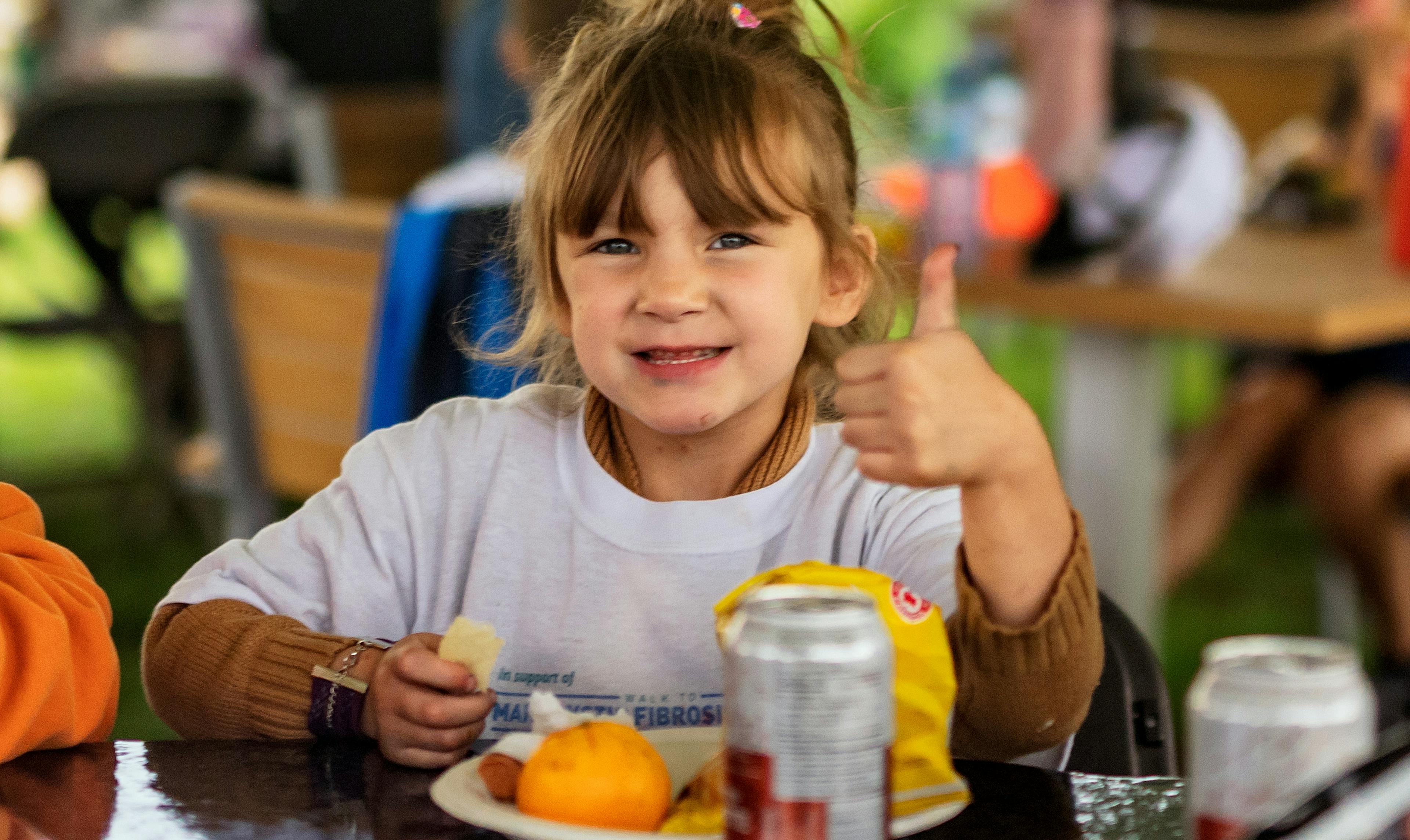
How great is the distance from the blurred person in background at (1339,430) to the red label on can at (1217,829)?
6.61 ft

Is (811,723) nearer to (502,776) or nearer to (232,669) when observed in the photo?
(502,776)

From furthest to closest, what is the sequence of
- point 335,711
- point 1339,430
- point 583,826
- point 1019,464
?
1. point 1339,430
2. point 335,711
3. point 1019,464
4. point 583,826

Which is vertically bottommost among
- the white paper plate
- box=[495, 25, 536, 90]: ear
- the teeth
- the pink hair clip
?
the white paper plate

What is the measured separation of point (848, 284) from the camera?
3.90 feet

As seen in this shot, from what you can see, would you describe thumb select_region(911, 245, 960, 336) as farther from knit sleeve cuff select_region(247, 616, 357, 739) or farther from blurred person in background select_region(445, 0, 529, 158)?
blurred person in background select_region(445, 0, 529, 158)

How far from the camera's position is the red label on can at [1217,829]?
585 millimetres

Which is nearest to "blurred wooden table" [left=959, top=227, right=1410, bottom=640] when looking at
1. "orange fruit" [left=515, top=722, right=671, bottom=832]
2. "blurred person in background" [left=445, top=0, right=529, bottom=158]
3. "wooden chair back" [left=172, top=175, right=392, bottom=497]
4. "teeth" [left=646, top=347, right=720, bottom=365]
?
"wooden chair back" [left=172, top=175, right=392, bottom=497]

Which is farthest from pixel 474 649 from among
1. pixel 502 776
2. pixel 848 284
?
pixel 848 284

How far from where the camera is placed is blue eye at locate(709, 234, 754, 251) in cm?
106

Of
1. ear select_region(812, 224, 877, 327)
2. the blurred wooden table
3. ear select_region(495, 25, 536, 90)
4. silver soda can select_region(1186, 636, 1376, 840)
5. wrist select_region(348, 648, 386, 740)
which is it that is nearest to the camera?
silver soda can select_region(1186, 636, 1376, 840)

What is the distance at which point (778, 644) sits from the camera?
23.6 inches

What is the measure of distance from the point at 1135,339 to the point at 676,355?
49.8 inches

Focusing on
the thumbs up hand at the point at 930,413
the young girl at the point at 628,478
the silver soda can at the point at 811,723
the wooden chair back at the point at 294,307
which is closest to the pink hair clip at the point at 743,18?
the young girl at the point at 628,478

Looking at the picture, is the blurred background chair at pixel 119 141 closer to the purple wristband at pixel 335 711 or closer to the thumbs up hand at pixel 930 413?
the purple wristband at pixel 335 711
